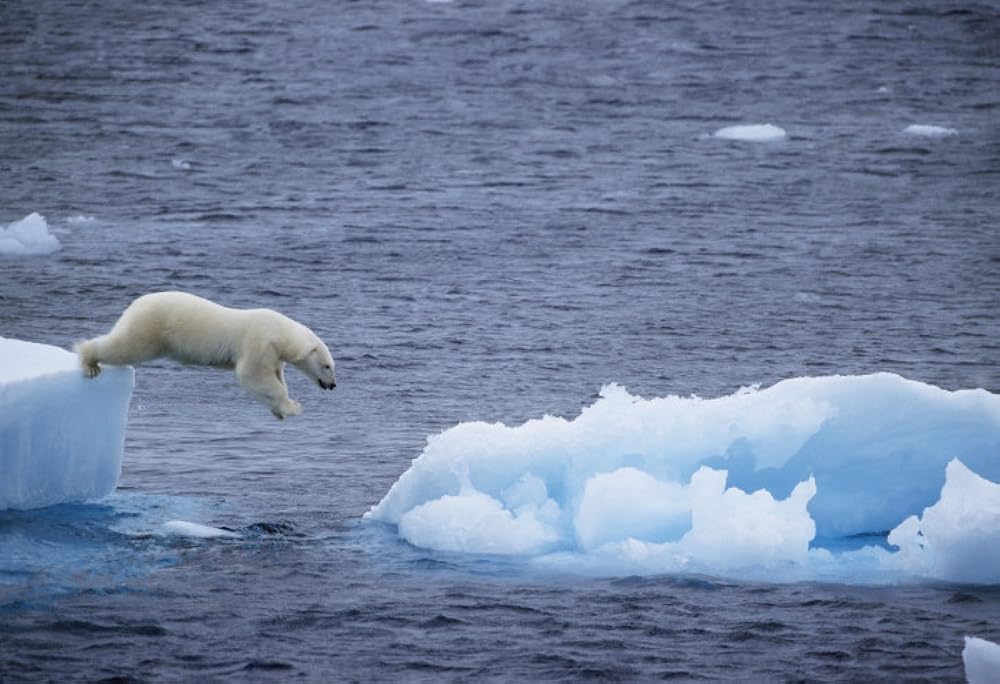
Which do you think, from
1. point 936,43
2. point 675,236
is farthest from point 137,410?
point 936,43

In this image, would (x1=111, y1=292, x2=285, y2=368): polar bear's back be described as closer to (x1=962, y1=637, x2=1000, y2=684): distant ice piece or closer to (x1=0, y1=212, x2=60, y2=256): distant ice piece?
(x1=962, y1=637, x2=1000, y2=684): distant ice piece

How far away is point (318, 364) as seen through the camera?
945 centimetres

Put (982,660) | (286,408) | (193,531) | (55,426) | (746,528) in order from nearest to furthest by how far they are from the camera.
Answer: (982,660), (286,408), (746,528), (55,426), (193,531)

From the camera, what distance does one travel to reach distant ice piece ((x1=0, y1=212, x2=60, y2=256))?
19.6 m

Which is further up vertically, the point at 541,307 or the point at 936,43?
the point at 936,43

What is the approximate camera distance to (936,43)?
31562mm

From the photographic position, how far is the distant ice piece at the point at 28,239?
19625 millimetres

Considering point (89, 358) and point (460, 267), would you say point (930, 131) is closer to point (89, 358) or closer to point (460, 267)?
point (460, 267)

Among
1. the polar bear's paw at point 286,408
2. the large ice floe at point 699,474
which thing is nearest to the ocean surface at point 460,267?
the large ice floe at point 699,474

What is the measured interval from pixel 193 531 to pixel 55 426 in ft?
3.48

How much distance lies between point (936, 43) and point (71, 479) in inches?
977

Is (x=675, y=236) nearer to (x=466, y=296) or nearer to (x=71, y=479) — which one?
(x=466, y=296)

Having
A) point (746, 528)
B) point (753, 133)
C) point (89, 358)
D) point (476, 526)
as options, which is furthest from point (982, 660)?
point (753, 133)

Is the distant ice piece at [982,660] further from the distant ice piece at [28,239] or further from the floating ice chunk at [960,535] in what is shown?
the distant ice piece at [28,239]
